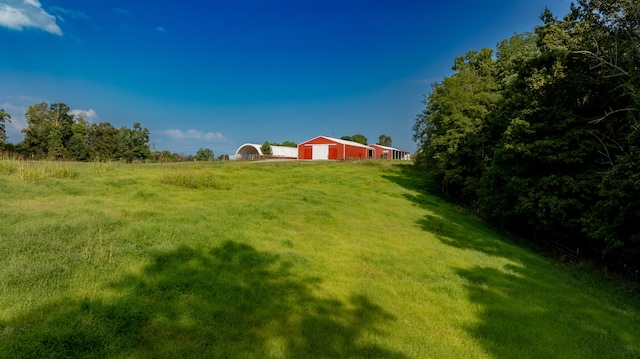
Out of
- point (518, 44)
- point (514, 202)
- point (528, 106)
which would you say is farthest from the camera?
point (518, 44)

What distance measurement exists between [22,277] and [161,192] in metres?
10.0

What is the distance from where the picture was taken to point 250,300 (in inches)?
256

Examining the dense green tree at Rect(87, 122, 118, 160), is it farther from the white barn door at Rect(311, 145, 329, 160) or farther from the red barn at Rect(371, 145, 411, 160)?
the red barn at Rect(371, 145, 411, 160)

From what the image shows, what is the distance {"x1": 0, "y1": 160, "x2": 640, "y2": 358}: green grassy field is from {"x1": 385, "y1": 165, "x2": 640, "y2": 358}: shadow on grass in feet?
0.15

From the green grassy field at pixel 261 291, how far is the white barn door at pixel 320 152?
42.8m

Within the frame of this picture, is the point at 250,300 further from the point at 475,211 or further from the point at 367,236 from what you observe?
the point at 475,211

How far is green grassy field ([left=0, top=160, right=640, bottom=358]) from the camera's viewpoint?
200 inches

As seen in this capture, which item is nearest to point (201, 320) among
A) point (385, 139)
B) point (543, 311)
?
point (543, 311)

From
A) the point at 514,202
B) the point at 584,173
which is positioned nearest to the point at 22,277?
the point at 584,173

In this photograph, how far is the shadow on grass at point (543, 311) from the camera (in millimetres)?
6496

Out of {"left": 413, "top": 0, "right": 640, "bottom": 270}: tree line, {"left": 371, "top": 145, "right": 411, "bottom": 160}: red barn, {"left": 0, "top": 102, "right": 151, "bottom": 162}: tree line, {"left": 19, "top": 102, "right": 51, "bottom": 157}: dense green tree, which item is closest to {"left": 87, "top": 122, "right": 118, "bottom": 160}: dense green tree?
{"left": 0, "top": 102, "right": 151, "bottom": 162}: tree line

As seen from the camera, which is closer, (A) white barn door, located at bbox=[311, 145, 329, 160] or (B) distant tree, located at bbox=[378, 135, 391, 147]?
(A) white barn door, located at bbox=[311, 145, 329, 160]

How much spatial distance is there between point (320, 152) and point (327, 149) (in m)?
1.49

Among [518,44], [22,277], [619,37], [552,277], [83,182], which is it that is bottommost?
[552,277]
